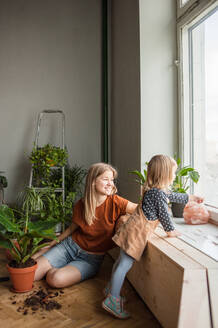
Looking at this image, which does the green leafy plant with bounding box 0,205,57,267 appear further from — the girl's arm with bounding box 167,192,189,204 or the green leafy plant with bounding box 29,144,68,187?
the green leafy plant with bounding box 29,144,68,187

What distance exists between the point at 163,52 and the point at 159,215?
55.2 inches

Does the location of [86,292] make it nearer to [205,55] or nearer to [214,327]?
[214,327]

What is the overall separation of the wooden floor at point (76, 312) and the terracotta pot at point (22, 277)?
4 centimetres

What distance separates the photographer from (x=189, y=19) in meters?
2.16

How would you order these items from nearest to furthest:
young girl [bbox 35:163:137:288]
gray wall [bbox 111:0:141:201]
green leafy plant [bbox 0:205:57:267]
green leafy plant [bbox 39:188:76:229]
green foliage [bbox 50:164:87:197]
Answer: green leafy plant [bbox 0:205:57:267] < young girl [bbox 35:163:137:288] < gray wall [bbox 111:0:141:201] < green leafy plant [bbox 39:188:76:229] < green foliage [bbox 50:164:87:197]

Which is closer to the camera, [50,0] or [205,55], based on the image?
[205,55]

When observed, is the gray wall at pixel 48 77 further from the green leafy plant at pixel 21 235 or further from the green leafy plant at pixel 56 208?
the green leafy plant at pixel 21 235

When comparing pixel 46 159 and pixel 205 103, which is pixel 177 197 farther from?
pixel 46 159

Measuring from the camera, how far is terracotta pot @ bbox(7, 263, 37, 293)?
1.77m

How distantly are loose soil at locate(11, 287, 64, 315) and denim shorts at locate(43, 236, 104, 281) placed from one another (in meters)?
0.21

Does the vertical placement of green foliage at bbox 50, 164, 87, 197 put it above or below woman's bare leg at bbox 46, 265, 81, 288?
above

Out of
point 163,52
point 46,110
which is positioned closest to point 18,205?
point 46,110

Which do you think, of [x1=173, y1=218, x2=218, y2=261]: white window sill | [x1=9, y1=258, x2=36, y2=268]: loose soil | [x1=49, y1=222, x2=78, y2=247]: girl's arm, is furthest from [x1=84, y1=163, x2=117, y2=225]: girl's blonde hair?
[x1=173, y1=218, x2=218, y2=261]: white window sill

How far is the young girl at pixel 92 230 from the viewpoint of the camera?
1968mm
